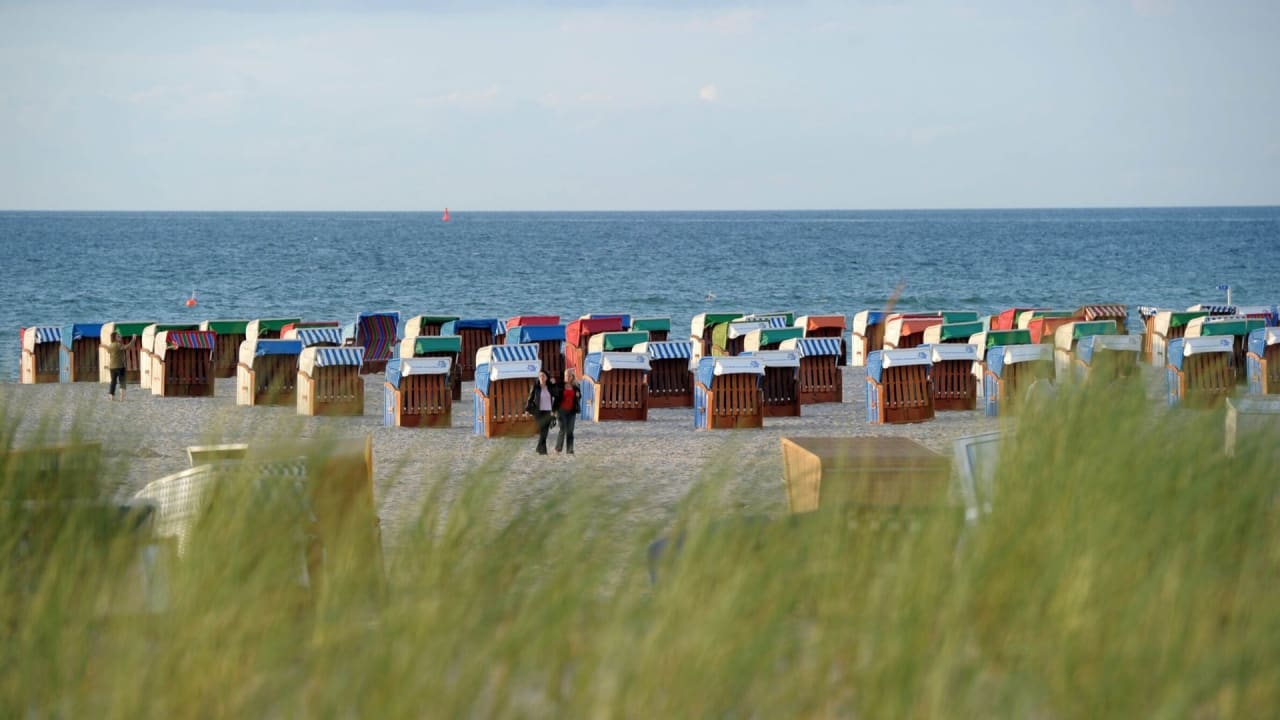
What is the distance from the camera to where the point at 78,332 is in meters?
24.4

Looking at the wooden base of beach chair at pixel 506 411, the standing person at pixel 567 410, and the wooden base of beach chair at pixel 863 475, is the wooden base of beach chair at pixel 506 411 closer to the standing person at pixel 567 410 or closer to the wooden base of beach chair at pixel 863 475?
the standing person at pixel 567 410

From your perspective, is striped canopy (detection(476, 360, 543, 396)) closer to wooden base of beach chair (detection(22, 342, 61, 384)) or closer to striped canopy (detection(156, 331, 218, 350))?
striped canopy (detection(156, 331, 218, 350))

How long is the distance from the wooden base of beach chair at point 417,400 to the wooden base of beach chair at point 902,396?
5459mm

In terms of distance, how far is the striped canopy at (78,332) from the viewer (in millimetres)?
24297

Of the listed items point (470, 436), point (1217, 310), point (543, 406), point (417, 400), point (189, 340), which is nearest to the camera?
point (543, 406)

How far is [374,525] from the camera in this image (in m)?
4.39

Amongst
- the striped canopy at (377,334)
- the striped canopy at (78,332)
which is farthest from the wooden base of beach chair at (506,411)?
the striped canopy at (78,332)

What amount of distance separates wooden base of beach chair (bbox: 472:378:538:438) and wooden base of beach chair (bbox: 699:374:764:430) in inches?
87.8

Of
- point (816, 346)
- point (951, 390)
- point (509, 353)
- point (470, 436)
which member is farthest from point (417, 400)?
point (951, 390)

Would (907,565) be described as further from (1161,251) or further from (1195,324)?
(1161,251)

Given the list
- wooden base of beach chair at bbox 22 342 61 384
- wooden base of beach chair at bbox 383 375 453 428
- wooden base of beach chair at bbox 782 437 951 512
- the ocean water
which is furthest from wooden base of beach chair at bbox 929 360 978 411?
the ocean water

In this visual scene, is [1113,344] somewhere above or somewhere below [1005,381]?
above

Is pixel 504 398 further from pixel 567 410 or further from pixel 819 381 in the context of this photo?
pixel 819 381

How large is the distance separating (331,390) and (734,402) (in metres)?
5.41
